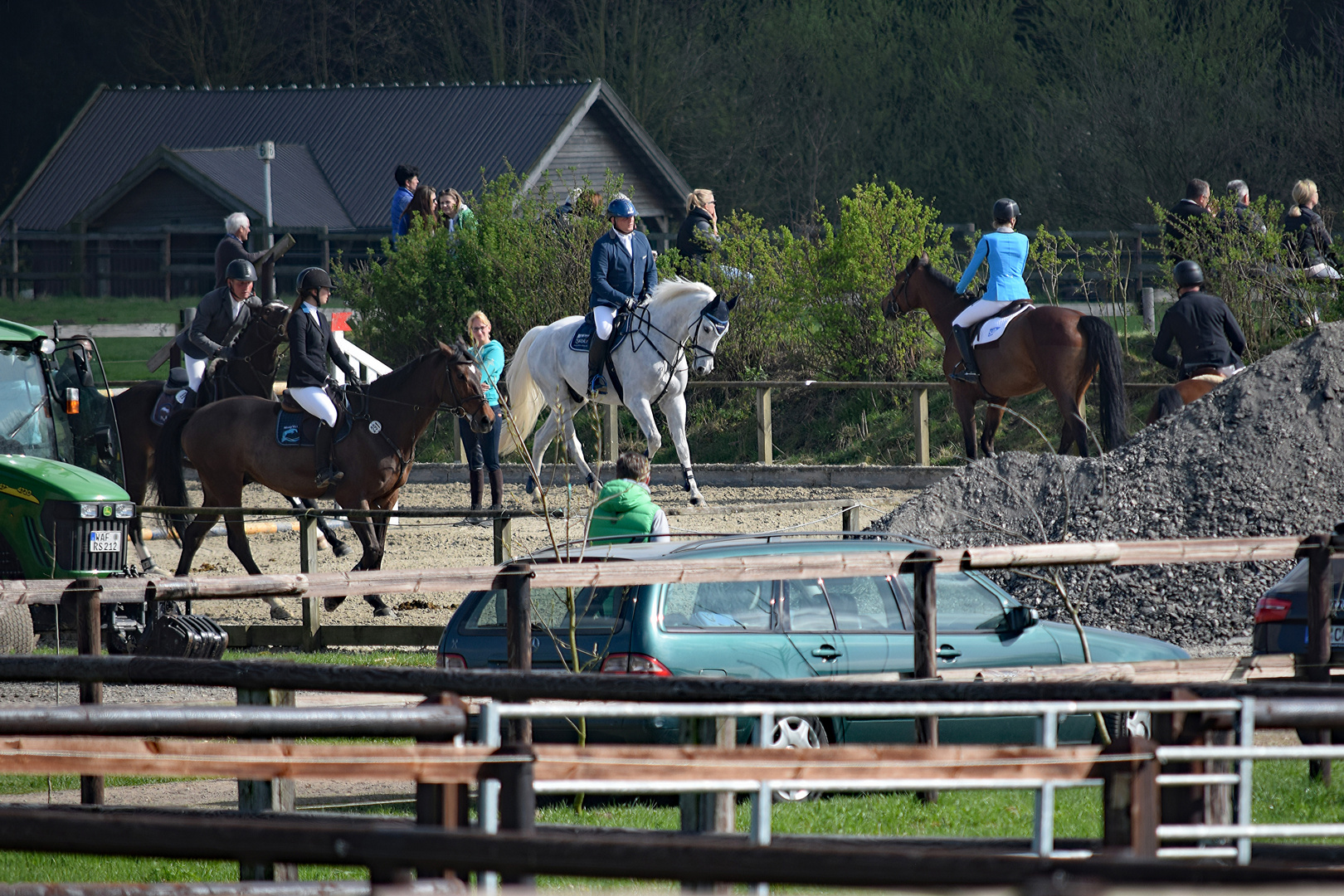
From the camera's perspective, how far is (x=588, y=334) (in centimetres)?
1883

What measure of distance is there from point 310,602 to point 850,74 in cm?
3604

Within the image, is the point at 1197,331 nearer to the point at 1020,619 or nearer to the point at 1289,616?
the point at 1289,616

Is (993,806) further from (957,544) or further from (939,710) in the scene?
(957,544)

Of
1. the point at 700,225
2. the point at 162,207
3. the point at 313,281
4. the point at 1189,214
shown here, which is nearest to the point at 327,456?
the point at 313,281

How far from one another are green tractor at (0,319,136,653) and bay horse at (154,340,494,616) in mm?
1059

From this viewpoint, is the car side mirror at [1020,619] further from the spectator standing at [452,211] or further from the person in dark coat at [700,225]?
the spectator standing at [452,211]

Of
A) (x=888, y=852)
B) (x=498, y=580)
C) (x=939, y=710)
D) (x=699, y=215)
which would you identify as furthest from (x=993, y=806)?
(x=699, y=215)

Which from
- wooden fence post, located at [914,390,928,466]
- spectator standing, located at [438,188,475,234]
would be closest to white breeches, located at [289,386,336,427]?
wooden fence post, located at [914,390,928,466]

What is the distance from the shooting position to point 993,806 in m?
7.67

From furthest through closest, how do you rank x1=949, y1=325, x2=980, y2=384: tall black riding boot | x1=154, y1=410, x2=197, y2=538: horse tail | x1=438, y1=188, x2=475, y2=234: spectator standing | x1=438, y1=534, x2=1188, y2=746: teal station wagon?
x1=438, y1=188, x2=475, y2=234: spectator standing < x1=949, y1=325, x2=980, y2=384: tall black riding boot < x1=154, y1=410, x2=197, y2=538: horse tail < x1=438, y1=534, x2=1188, y2=746: teal station wagon

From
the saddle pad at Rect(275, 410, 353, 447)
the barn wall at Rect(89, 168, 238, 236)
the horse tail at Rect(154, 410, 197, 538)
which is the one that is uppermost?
the barn wall at Rect(89, 168, 238, 236)

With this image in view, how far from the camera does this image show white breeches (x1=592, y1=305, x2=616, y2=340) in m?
18.5

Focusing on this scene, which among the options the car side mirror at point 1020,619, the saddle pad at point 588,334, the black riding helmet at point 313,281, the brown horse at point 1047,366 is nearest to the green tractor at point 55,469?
the black riding helmet at point 313,281

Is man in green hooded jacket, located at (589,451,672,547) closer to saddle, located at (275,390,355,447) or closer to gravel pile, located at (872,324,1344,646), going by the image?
gravel pile, located at (872,324,1344,646)
